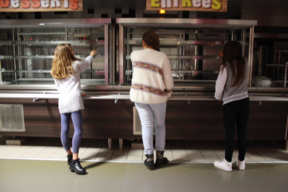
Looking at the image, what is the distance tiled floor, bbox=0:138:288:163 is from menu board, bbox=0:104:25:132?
12.3 inches

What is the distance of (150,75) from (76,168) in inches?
50.9

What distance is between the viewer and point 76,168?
2.30 metres

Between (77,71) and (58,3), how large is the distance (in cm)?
132

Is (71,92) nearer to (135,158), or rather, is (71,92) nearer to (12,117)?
(135,158)

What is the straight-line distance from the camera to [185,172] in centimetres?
235

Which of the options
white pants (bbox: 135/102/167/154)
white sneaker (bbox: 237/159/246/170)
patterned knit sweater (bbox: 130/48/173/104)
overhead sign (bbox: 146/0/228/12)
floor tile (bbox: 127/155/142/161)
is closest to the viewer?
patterned knit sweater (bbox: 130/48/173/104)

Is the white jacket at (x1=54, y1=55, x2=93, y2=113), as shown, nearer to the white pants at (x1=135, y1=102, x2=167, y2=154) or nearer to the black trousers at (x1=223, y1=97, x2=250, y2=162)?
the white pants at (x1=135, y1=102, x2=167, y2=154)

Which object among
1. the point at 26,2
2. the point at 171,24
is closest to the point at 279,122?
the point at 171,24

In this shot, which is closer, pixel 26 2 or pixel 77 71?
pixel 77 71

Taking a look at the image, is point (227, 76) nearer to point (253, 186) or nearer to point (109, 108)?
point (253, 186)

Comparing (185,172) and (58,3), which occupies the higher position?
(58,3)

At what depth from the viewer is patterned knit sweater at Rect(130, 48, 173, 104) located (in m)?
2.14

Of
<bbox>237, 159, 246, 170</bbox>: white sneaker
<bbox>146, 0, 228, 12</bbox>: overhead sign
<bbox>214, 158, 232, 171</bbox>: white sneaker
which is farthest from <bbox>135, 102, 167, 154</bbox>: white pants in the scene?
<bbox>146, 0, 228, 12</bbox>: overhead sign

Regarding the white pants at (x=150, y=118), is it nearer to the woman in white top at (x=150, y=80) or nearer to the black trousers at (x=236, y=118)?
the woman in white top at (x=150, y=80)
